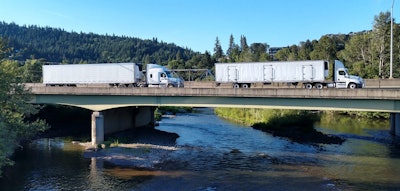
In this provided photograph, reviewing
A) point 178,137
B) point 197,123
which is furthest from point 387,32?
point 178,137

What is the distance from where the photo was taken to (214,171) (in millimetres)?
29719

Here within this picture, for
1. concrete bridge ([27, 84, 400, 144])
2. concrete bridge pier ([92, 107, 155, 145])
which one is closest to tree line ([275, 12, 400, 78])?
concrete bridge ([27, 84, 400, 144])

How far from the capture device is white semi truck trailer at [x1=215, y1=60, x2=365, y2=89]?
3701 cm

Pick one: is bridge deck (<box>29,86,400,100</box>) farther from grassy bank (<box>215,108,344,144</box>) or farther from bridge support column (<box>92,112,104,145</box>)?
grassy bank (<box>215,108,344,144</box>)

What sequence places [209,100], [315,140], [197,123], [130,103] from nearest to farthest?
[209,100] → [130,103] → [315,140] → [197,123]

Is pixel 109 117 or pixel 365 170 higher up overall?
pixel 109 117

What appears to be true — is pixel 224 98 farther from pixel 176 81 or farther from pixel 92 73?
pixel 92 73

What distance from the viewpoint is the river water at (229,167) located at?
2608 centimetres

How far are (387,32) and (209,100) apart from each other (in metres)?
60.1

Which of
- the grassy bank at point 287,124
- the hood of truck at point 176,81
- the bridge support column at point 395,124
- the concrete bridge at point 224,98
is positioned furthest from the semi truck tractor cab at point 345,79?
the hood of truck at point 176,81

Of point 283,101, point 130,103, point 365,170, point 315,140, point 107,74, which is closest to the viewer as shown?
point 365,170

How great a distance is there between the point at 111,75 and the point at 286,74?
20631 mm

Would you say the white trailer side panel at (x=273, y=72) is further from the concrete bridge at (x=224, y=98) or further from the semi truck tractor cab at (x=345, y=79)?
the concrete bridge at (x=224, y=98)

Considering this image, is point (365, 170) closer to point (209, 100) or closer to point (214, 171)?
point (214, 171)
